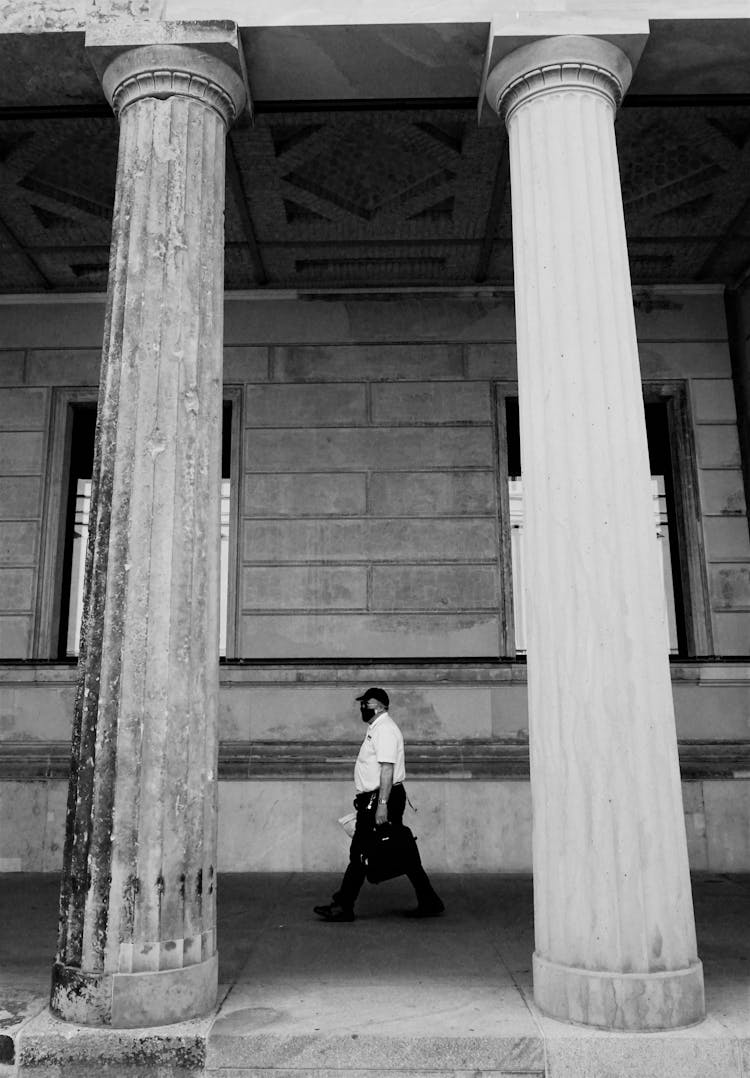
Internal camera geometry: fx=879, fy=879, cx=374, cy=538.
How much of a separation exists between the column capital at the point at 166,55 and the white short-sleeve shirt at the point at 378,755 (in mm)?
5257

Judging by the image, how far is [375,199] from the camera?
1018 centimetres

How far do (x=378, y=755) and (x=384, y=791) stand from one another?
1.01 ft

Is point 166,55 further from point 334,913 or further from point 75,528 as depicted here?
point 334,913

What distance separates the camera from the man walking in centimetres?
758

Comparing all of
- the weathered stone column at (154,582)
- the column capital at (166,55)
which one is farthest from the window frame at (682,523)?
the column capital at (166,55)

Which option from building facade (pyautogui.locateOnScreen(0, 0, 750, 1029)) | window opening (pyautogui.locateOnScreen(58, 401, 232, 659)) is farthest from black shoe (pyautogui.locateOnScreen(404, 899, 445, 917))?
window opening (pyautogui.locateOnScreen(58, 401, 232, 659))

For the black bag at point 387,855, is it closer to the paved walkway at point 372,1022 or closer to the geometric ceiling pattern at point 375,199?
the paved walkway at point 372,1022

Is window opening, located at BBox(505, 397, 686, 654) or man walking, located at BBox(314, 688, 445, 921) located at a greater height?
window opening, located at BBox(505, 397, 686, 654)

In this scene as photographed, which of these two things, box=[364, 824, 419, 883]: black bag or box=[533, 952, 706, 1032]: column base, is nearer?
box=[533, 952, 706, 1032]: column base

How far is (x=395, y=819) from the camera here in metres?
7.80

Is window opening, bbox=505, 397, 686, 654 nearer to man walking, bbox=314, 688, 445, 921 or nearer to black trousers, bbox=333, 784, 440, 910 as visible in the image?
man walking, bbox=314, 688, 445, 921

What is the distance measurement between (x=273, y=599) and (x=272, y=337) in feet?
11.6

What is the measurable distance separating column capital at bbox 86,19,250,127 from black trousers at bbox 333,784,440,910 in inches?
228

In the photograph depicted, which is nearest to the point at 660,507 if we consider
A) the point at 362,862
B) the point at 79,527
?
the point at 362,862
